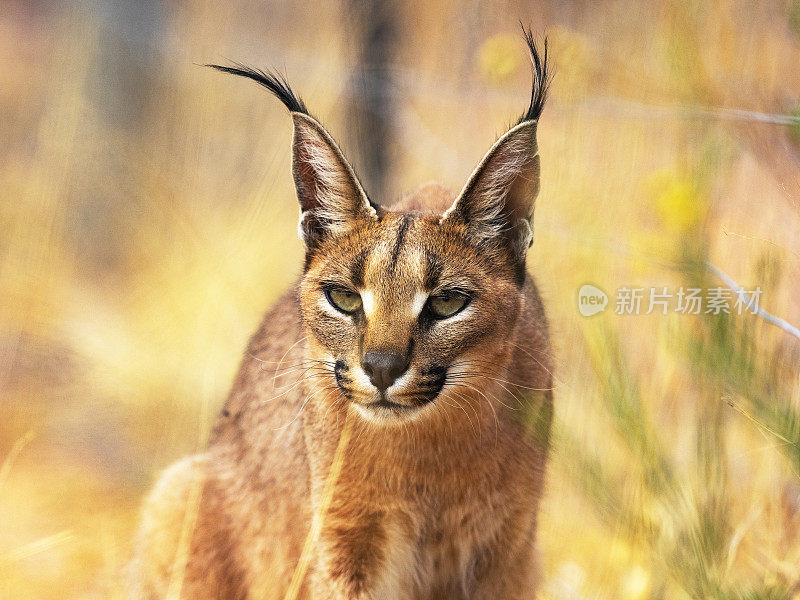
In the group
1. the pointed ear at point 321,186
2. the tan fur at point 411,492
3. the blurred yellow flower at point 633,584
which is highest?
the pointed ear at point 321,186

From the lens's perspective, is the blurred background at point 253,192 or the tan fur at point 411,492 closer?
the tan fur at point 411,492

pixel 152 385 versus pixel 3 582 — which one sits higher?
pixel 152 385

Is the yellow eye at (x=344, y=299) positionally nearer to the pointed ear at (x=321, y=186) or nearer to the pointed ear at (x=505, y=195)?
the pointed ear at (x=321, y=186)

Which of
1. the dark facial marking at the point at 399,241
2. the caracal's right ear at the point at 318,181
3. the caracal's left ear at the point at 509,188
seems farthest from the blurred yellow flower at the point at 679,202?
the caracal's right ear at the point at 318,181

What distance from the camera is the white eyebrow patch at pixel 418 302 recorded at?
7.43 feet

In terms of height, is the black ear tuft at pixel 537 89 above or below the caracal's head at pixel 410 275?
above

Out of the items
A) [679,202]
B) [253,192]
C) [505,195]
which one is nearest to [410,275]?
[505,195]

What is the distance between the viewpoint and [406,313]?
88.7 inches

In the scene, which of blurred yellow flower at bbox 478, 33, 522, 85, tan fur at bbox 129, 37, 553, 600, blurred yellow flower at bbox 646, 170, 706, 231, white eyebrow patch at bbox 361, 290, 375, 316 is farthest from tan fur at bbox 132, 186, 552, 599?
blurred yellow flower at bbox 478, 33, 522, 85

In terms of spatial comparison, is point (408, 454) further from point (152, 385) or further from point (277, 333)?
point (152, 385)

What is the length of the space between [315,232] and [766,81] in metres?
2.21

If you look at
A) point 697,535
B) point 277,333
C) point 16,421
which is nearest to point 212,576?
point 277,333

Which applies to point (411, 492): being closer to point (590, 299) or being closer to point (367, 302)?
point (367, 302)

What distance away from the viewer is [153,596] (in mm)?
2928
